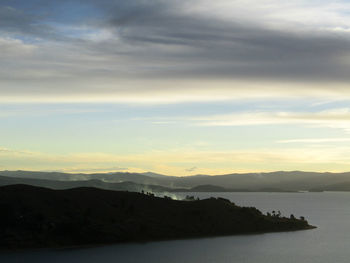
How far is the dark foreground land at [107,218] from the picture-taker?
367 ft

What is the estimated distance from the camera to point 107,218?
121125mm

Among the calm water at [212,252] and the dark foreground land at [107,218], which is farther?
the dark foreground land at [107,218]

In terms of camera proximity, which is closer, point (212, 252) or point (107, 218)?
point (212, 252)

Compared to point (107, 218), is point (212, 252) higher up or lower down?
lower down

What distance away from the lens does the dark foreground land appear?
11188 cm

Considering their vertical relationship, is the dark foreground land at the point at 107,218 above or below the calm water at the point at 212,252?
above

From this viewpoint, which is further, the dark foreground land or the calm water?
the dark foreground land

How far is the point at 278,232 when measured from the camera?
131750mm

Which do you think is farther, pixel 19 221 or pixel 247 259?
pixel 19 221

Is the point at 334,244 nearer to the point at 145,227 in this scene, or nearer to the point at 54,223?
the point at 145,227

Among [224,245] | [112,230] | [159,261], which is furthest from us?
[112,230]

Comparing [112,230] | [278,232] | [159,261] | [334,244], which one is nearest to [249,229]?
[278,232]

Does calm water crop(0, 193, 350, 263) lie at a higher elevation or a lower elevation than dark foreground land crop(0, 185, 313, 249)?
lower

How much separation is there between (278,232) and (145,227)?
3387cm
